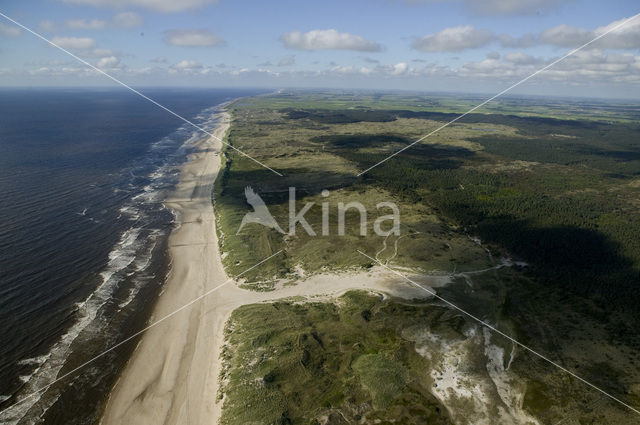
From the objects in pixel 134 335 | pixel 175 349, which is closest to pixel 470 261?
pixel 175 349

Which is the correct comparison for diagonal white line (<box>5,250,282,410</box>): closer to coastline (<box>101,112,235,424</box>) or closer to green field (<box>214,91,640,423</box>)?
coastline (<box>101,112,235,424</box>)

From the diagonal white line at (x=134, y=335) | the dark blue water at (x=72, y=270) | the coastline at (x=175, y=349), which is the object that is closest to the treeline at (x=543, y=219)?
the diagonal white line at (x=134, y=335)

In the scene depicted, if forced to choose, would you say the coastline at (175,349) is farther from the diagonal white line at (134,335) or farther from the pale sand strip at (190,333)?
the diagonal white line at (134,335)

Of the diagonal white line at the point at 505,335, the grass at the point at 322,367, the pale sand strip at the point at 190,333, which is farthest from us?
the pale sand strip at the point at 190,333

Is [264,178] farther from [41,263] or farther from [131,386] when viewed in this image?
[131,386]

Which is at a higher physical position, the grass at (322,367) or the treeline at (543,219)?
the treeline at (543,219)

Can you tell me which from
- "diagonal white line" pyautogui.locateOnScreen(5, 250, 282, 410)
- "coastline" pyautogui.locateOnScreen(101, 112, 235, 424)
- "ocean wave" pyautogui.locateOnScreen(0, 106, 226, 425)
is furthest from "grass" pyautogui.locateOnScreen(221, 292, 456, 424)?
"ocean wave" pyautogui.locateOnScreen(0, 106, 226, 425)

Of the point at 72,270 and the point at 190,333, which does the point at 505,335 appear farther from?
the point at 72,270
